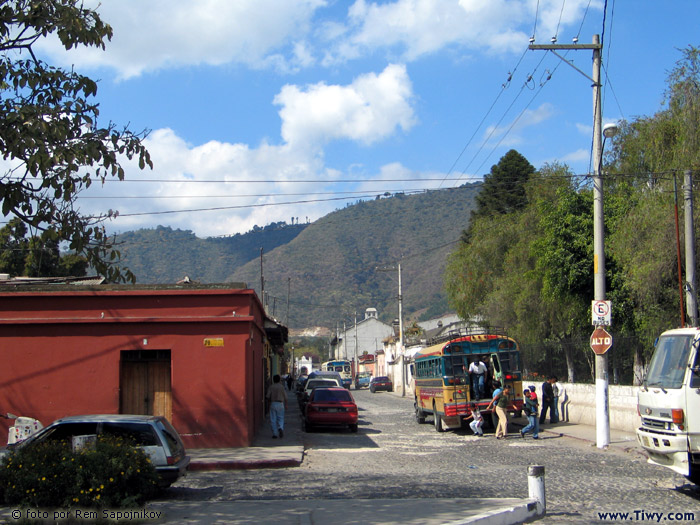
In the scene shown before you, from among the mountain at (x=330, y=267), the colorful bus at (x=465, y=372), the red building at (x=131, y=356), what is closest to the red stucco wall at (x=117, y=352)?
the red building at (x=131, y=356)

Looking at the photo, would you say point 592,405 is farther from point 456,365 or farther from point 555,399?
point 456,365

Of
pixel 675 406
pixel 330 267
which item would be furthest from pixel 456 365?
pixel 330 267

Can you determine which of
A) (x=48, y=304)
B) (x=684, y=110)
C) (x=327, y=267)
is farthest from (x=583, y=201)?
(x=327, y=267)

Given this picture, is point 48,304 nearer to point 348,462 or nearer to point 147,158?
point 348,462

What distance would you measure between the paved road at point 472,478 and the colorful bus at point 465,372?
2084mm

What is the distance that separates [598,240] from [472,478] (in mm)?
7911

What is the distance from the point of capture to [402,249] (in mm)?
191625

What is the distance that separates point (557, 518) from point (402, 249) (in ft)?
599

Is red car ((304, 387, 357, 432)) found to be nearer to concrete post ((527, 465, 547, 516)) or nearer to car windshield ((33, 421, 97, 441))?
car windshield ((33, 421, 97, 441))

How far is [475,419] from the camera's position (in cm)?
2127

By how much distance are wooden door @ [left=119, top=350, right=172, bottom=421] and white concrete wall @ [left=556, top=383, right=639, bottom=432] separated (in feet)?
42.3

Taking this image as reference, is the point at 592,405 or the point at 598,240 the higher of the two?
the point at 598,240

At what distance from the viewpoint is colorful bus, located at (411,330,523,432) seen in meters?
21.7

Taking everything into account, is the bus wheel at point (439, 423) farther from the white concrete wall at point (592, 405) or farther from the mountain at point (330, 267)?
the mountain at point (330, 267)
